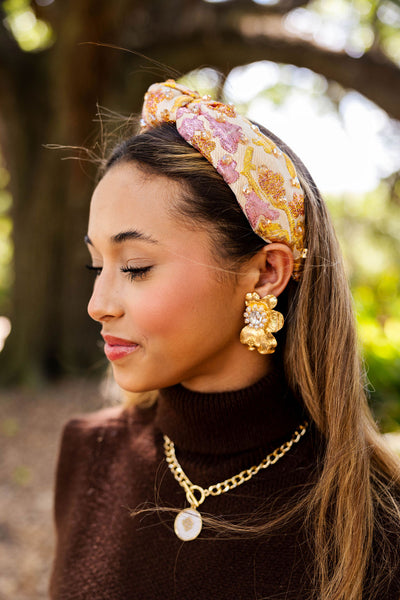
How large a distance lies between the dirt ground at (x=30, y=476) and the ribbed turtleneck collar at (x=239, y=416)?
2826mm

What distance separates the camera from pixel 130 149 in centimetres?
187

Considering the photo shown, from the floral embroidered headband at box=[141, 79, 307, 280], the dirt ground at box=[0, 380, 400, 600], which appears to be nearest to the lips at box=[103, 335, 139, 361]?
the floral embroidered headband at box=[141, 79, 307, 280]

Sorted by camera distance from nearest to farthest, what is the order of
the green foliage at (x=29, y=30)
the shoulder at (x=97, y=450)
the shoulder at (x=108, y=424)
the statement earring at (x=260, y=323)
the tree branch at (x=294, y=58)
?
the statement earring at (x=260, y=323) → the shoulder at (x=97, y=450) → the shoulder at (x=108, y=424) → the tree branch at (x=294, y=58) → the green foliage at (x=29, y=30)

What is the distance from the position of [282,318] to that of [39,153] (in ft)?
19.9

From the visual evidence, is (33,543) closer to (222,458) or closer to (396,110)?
(222,458)

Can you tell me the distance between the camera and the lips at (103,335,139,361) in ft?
5.65

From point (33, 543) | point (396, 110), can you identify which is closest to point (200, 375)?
point (33, 543)

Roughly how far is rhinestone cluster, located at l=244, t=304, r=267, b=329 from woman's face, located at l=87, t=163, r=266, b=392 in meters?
0.03

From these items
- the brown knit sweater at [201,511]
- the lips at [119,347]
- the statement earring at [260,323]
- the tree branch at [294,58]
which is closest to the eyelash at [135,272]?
the lips at [119,347]

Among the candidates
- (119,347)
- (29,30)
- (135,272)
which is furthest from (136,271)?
(29,30)

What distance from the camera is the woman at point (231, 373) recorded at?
1.68 meters

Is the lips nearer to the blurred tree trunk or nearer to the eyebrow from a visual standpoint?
the eyebrow

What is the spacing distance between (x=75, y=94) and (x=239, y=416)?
5.43 metres

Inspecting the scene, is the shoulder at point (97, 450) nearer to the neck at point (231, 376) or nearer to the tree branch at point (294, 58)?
the neck at point (231, 376)
